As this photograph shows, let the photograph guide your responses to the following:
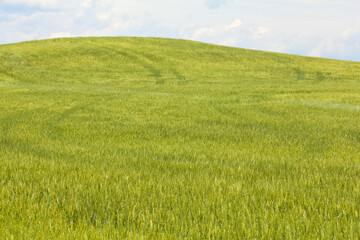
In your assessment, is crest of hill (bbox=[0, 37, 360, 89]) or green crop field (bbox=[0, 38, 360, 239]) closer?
green crop field (bbox=[0, 38, 360, 239])

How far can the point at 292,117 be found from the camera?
14.4 m

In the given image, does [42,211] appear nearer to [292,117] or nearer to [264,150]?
[264,150]

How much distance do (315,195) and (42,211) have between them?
330 cm

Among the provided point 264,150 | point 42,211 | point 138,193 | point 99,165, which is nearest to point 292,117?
point 264,150

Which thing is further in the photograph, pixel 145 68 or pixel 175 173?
pixel 145 68

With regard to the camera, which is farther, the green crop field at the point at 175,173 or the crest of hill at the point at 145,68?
the crest of hill at the point at 145,68

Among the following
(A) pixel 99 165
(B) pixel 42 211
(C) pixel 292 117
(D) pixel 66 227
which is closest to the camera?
(D) pixel 66 227

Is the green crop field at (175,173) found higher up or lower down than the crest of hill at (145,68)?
lower down

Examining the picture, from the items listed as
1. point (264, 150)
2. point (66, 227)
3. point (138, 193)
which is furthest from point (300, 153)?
point (66, 227)

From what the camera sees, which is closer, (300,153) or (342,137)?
(300,153)

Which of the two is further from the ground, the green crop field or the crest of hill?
the crest of hill

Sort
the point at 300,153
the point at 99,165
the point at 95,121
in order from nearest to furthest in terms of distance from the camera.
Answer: the point at 99,165
the point at 300,153
the point at 95,121

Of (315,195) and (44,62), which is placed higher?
(44,62)

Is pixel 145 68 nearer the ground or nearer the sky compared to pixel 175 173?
nearer the sky
